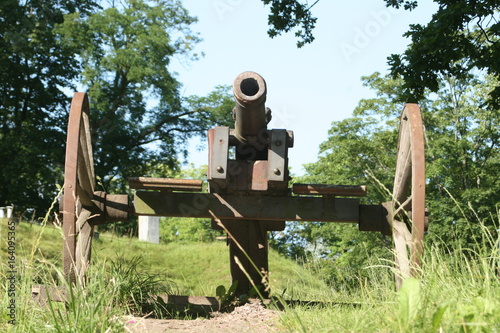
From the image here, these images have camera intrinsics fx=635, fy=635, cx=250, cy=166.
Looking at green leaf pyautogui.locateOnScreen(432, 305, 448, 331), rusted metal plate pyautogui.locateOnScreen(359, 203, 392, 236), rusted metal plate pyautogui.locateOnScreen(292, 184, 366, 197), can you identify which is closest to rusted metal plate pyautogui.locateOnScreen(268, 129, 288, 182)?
rusted metal plate pyautogui.locateOnScreen(292, 184, 366, 197)

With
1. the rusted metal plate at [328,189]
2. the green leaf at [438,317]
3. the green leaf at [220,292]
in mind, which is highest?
the rusted metal plate at [328,189]

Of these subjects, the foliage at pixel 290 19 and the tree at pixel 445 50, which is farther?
the foliage at pixel 290 19

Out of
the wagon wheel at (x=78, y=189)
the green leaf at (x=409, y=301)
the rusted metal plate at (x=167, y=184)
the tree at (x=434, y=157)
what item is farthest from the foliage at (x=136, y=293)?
the tree at (x=434, y=157)

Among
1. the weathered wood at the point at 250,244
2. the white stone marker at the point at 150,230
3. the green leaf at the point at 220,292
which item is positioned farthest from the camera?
the white stone marker at the point at 150,230

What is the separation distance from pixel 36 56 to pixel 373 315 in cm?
1976

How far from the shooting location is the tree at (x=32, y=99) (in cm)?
1894

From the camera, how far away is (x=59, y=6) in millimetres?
22203

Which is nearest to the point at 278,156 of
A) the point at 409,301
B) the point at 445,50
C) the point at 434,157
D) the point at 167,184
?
the point at 167,184

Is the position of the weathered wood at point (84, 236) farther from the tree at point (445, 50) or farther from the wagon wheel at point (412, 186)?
the tree at point (445, 50)

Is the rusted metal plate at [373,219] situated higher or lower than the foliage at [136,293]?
higher

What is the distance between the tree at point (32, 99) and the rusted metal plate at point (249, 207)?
13.9 m

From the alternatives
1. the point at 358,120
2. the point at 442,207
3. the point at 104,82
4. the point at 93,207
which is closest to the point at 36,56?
the point at 104,82

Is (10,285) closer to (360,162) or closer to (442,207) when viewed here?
(442,207)

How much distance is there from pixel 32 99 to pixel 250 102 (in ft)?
58.0
